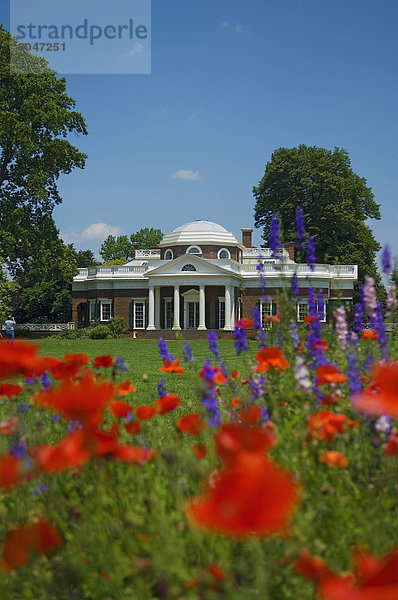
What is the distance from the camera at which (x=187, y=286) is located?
4569cm

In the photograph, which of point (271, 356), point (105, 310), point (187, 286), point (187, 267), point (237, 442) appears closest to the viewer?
point (237, 442)

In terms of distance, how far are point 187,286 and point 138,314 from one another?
13.8 feet

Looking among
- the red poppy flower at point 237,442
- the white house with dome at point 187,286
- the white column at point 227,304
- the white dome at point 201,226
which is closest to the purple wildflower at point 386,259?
the red poppy flower at point 237,442

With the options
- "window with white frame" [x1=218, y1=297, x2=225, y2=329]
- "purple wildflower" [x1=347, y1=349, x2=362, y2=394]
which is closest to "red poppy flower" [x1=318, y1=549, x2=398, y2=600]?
"purple wildflower" [x1=347, y1=349, x2=362, y2=394]

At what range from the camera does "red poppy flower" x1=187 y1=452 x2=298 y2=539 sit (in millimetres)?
1219

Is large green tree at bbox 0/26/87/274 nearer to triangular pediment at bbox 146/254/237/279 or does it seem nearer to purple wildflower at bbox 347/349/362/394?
triangular pediment at bbox 146/254/237/279

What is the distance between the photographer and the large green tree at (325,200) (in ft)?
169

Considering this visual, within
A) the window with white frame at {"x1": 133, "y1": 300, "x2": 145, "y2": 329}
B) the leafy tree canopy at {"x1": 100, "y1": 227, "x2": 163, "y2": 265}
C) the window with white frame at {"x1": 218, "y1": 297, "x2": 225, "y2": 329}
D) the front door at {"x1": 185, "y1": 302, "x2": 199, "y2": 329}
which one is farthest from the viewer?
the leafy tree canopy at {"x1": 100, "y1": 227, "x2": 163, "y2": 265}

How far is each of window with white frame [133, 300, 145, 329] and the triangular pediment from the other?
2629 millimetres

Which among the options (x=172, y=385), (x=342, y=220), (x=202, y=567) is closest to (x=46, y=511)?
(x=202, y=567)

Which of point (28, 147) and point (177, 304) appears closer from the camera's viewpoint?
point (28, 147)

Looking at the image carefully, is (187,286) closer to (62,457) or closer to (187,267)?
(187,267)

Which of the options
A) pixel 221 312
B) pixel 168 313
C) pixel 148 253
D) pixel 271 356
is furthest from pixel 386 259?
pixel 148 253

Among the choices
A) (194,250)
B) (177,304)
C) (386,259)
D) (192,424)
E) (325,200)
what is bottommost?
(192,424)
